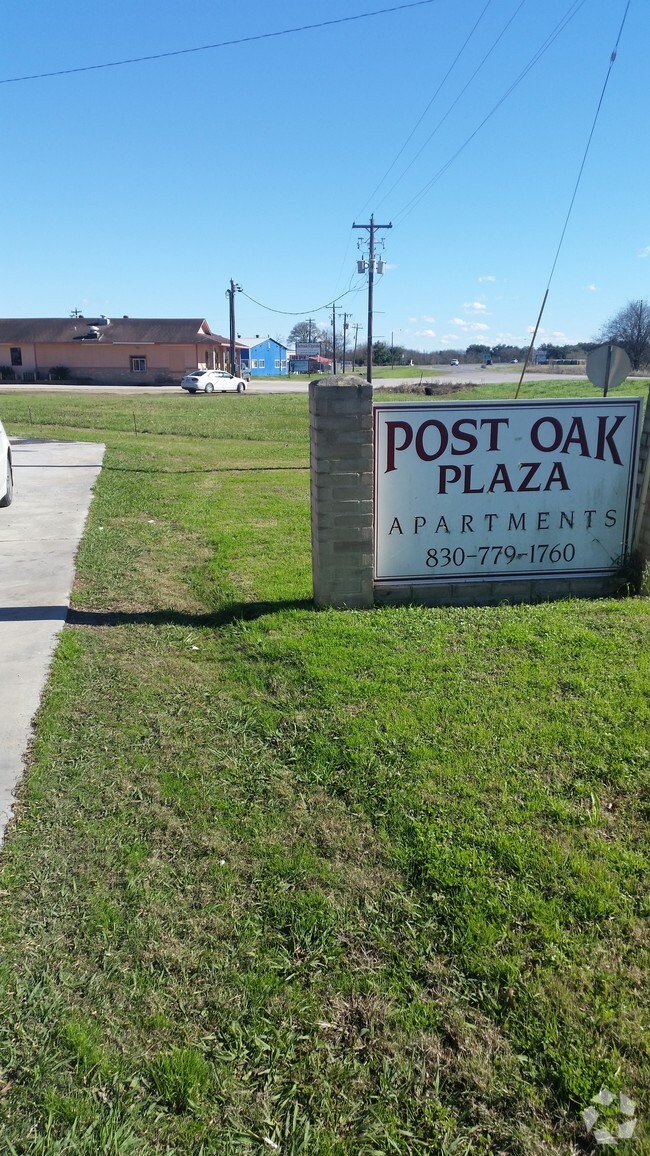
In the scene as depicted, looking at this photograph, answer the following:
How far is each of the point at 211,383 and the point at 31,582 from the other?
42.9 meters

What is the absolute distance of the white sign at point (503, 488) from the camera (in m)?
6.27

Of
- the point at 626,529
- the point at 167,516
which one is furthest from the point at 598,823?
the point at 167,516

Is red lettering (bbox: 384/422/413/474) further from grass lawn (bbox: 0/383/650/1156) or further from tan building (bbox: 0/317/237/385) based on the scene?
tan building (bbox: 0/317/237/385)

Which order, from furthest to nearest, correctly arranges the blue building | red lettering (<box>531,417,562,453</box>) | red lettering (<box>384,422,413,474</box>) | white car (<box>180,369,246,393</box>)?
1. the blue building
2. white car (<box>180,369,246,393</box>)
3. red lettering (<box>531,417,562,453</box>)
4. red lettering (<box>384,422,413,474</box>)

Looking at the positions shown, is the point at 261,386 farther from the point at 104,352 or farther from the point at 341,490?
the point at 341,490

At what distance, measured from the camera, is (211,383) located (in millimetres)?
48625

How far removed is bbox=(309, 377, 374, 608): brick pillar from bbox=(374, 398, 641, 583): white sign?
0.18 metres

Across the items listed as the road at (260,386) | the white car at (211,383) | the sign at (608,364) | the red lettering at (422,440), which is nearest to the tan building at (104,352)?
the road at (260,386)

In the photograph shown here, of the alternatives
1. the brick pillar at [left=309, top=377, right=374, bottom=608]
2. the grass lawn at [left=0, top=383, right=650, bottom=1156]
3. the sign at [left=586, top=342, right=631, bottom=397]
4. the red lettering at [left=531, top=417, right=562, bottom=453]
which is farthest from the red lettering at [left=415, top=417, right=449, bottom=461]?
the sign at [left=586, top=342, right=631, bottom=397]

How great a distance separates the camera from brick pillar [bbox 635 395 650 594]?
257 inches

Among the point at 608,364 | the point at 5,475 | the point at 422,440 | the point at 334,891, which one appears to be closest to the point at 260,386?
the point at 5,475

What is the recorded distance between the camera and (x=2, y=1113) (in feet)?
7.64

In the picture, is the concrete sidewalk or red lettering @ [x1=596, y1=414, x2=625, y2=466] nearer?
the concrete sidewalk

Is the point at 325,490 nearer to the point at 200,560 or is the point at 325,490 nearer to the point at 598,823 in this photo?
the point at 200,560
